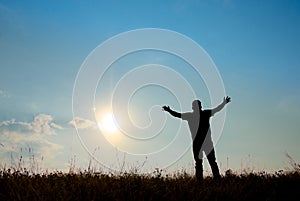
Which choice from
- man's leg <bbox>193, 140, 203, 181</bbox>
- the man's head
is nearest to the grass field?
man's leg <bbox>193, 140, 203, 181</bbox>

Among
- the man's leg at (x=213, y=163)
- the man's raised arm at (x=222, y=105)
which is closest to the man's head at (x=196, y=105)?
the man's raised arm at (x=222, y=105)

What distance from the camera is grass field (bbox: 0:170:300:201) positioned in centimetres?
710

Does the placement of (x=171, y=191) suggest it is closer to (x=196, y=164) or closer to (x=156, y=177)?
(x=156, y=177)

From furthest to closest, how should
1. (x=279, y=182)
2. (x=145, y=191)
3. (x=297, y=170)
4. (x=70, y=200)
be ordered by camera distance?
(x=297, y=170), (x=279, y=182), (x=145, y=191), (x=70, y=200)

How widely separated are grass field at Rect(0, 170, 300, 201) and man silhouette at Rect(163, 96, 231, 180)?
49cm

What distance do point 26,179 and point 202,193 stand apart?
3.97m

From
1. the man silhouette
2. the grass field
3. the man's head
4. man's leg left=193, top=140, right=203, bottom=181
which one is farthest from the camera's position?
the man's head

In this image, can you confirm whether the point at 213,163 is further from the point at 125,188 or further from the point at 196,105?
the point at 125,188

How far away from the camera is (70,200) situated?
6.79 metres

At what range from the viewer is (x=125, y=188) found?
25.1ft

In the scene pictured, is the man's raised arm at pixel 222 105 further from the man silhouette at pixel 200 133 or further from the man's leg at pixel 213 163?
the man's leg at pixel 213 163

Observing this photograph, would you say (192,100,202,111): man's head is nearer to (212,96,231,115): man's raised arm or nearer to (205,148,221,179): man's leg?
(212,96,231,115): man's raised arm

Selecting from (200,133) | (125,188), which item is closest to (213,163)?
(200,133)

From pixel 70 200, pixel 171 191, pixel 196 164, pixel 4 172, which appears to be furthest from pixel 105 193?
pixel 196 164
